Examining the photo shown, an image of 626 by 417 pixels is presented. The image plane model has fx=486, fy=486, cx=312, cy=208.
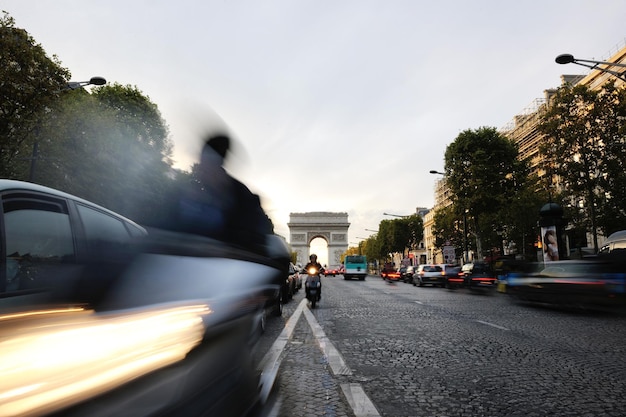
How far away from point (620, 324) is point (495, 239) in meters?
48.5

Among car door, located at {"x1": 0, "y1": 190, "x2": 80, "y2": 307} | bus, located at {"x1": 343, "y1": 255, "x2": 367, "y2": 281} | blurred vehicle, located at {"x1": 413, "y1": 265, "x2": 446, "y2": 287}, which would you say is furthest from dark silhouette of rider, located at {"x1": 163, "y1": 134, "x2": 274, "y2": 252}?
bus, located at {"x1": 343, "y1": 255, "x2": 367, "y2": 281}

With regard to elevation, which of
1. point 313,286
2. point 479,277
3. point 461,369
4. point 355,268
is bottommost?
point 461,369

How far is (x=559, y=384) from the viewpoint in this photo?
470 cm

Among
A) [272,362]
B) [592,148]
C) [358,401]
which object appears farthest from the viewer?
[592,148]

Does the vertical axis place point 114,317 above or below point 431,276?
above

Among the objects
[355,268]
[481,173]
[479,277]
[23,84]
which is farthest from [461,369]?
[355,268]

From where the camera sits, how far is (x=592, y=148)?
34.1 m

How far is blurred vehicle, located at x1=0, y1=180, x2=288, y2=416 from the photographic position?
1427mm

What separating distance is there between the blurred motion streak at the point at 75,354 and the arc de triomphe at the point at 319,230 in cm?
9982

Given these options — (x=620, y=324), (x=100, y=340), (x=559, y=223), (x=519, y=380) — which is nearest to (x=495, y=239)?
(x=559, y=223)

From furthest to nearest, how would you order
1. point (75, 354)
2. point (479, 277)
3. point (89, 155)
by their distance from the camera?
point (479, 277) < point (89, 155) < point (75, 354)

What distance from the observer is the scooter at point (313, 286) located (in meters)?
14.7

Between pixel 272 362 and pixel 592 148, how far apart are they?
1386 inches

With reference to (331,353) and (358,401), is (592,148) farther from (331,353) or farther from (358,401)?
(358,401)
